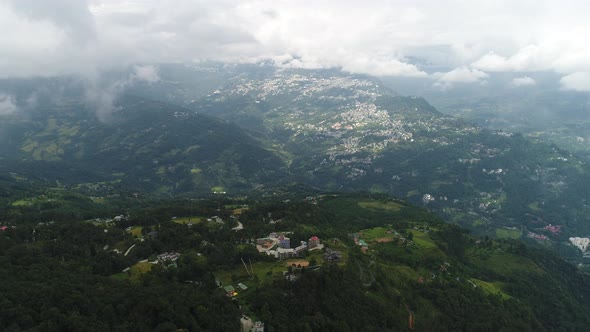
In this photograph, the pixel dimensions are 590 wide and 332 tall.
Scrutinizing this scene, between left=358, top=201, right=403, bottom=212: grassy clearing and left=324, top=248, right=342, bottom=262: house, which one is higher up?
left=324, top=248, right=342, bottom=262: house

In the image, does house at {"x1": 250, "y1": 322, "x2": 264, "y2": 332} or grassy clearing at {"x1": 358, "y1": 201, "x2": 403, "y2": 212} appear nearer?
house at {"x1": 250, "y1": 322, "x2": 264, "y2": 332}

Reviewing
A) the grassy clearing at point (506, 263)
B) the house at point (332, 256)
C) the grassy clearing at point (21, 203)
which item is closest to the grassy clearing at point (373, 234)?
the grassy clearing at point (506, 263)

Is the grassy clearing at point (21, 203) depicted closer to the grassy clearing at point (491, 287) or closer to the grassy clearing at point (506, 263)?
the grassy clearing at point (491, 287)

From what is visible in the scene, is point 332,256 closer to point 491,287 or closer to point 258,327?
point 258,327

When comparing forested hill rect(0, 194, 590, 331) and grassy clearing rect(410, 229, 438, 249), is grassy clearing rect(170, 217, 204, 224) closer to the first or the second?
forested hill rect(0, 194, 590, 331)

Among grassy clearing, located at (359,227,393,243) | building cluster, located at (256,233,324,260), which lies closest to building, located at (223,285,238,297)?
building cluster, located at (256,233,324,260)
